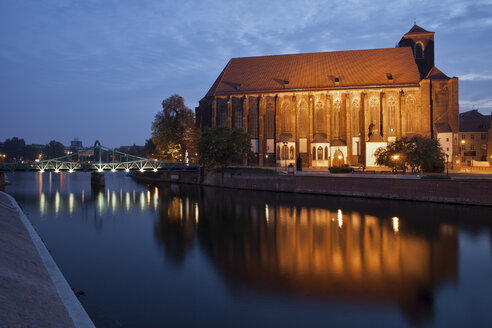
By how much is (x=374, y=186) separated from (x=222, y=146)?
20.0 m

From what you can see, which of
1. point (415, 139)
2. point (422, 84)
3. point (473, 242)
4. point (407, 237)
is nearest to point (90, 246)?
point (407, 237)

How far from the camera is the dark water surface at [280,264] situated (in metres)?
10.7

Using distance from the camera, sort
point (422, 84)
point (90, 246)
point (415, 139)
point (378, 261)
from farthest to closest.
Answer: point (422, 84)
point (415, 139)
point (90, 246)
point (378, 261)

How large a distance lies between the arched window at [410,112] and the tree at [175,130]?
113 feet

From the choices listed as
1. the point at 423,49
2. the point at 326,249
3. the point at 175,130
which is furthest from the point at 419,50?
the point at 326,249

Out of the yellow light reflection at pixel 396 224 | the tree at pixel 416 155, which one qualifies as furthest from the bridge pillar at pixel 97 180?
the yellow light reflection at pixel 396 224

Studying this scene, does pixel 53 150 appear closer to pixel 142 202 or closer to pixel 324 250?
pixel 142 202

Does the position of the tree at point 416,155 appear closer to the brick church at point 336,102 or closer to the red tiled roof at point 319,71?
the brick church at point 336,102

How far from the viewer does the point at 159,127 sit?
188ft

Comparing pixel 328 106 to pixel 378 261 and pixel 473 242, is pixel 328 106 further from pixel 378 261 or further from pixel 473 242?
pixel 378 261

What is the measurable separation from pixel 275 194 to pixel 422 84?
30.0 metres

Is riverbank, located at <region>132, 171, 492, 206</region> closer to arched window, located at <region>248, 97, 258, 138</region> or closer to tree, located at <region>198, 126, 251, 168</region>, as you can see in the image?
tree, located at <region>198, 126, 251, 168</region>

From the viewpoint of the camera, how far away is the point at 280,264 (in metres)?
15.6

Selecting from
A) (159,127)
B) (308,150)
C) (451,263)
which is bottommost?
(451,263)
